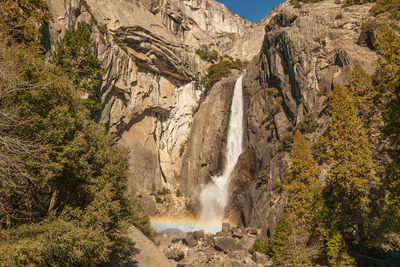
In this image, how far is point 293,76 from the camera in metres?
36.5

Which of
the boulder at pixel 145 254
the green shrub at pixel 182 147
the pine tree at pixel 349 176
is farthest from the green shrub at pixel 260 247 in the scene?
the green shrub at pixel 182 147

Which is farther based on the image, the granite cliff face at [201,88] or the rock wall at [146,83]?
the rock wall at [146,83]

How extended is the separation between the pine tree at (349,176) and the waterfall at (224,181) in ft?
83.1

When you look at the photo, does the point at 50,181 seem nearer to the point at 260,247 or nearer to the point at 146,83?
the point at 260,247

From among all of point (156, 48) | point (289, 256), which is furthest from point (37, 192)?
point (156, 48)

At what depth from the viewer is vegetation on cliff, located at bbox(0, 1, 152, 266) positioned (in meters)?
9.44

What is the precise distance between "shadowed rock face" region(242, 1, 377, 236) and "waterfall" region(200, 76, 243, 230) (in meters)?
3.34

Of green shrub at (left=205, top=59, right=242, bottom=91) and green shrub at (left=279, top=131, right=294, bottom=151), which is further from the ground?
green shrub at (left=205, top=59, right=242, bottom=91)

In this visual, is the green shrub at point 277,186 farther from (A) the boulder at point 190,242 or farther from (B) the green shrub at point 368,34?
(B) the green shrub at point 368,34

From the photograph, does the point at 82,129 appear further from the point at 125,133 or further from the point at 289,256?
the point at 125,133

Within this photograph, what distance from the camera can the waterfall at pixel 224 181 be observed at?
43.6 m

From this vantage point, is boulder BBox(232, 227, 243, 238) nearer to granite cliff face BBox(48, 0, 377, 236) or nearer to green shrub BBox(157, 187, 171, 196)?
granite cliff face BBox(48, 0, 377, 236)

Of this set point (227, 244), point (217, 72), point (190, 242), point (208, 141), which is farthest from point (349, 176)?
point (217, 72)

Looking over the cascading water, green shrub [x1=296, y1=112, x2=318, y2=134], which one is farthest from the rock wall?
green shrub [x1=296, y1=112, x2=318, y2=134]
